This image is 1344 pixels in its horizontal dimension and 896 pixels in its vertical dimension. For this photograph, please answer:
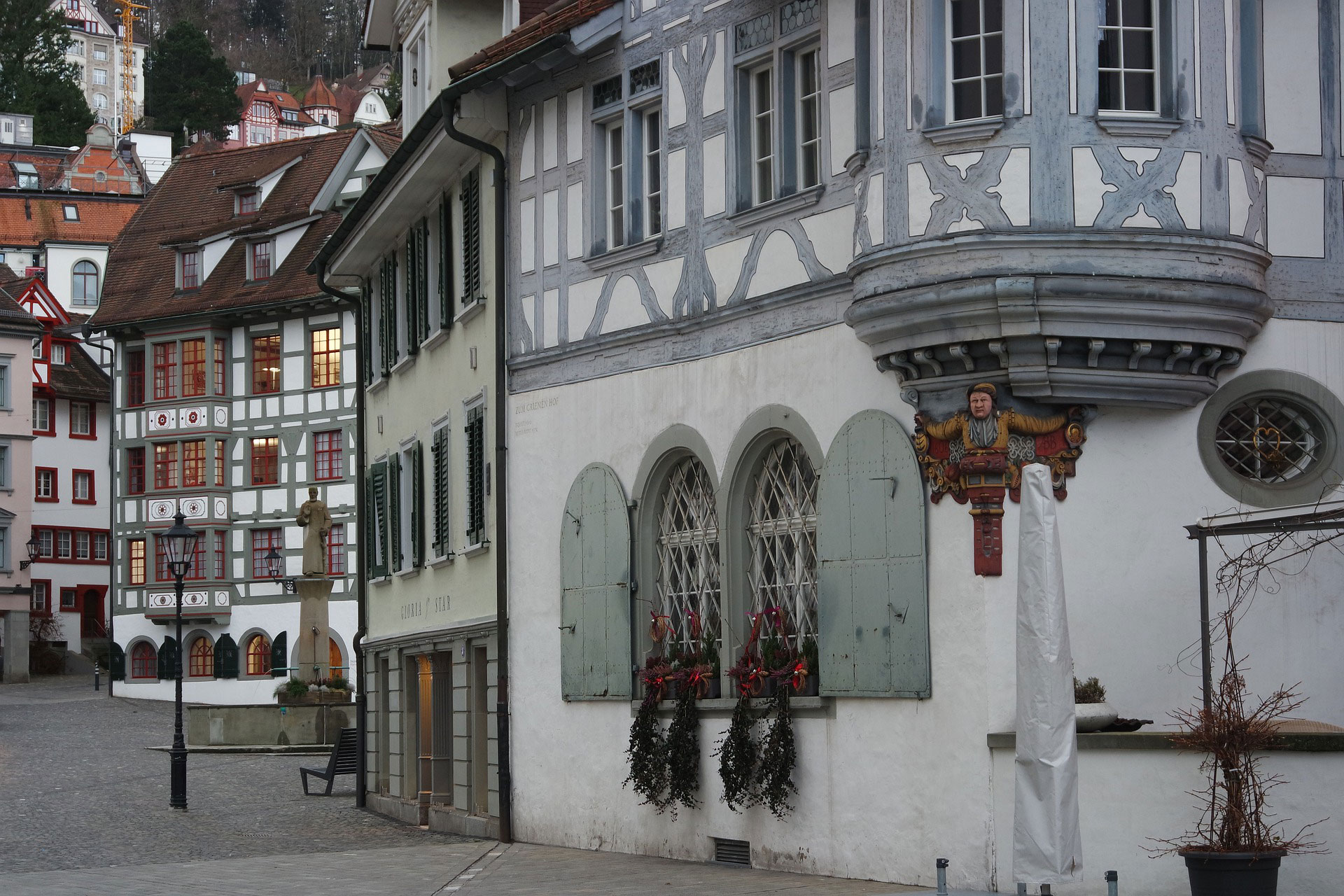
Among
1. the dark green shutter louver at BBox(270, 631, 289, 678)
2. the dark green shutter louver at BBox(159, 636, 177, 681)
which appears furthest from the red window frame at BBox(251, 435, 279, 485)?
the dark green shutter louver at BBox(159, 636, 177, 681)

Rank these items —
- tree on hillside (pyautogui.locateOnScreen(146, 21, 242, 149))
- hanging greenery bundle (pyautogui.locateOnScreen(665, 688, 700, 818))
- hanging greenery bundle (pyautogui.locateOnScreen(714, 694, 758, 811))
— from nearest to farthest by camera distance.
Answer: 1. hanging greenery bundle (pyautogui.locateOnScreen(714, 694, 758, 811))
2. hanging greenery bundle (pyautogui.locateOnScreen(665, 688, 700, 818))
3. tree on hillside (pyautogui.locateOnScreen(146, 21, 242, 149))

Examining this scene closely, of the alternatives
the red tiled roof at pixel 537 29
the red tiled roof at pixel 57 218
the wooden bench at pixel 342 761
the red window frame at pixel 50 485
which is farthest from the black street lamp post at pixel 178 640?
the red tiled roof at pixel 57 218

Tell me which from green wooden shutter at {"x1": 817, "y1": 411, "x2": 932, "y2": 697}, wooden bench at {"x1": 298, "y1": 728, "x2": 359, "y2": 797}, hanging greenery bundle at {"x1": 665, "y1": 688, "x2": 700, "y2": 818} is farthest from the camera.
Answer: wooden bench at {"x1": 298, "y1": 728, "x2": 359, "y2": 797}

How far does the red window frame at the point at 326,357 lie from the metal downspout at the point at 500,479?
34.4 m

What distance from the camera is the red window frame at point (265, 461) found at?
56.2 m

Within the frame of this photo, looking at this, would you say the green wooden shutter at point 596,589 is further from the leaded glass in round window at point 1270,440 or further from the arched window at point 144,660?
the arched window at point 144,660

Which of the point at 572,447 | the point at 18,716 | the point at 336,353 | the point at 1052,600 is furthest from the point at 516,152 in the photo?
the point at 336,353

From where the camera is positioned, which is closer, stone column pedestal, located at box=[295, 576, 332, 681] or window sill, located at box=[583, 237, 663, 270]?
window sill, located at box=[583, 237, 663, 270]

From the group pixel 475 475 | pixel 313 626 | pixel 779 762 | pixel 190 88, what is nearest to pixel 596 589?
pixel 475 475

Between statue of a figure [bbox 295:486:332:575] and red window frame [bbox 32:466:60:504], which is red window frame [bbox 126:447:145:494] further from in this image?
statue of a figure [bbox 295:486:332:575]

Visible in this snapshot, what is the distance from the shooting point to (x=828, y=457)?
1577cm

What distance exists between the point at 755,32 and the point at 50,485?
59153 millimetres

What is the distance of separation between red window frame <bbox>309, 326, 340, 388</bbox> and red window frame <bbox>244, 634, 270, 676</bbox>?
6.94 m

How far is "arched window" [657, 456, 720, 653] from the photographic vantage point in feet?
58.3
